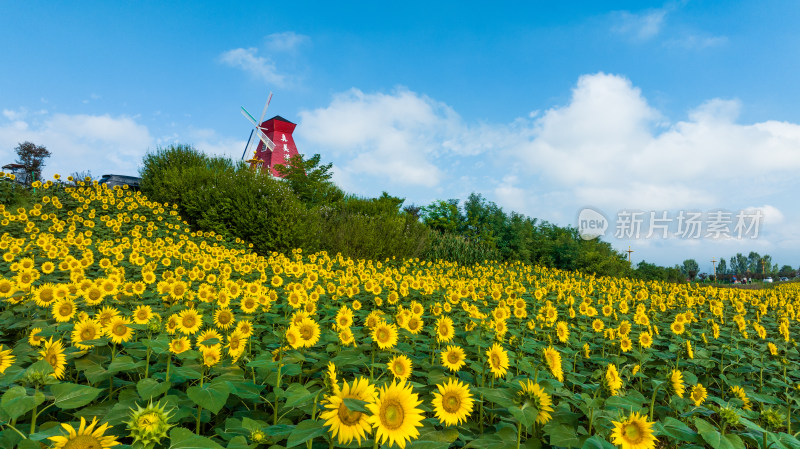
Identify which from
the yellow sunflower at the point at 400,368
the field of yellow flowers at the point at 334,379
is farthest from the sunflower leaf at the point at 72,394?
the yellow sunflower at the point at 400,368

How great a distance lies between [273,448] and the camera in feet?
5.15

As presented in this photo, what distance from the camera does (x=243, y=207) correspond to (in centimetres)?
1260

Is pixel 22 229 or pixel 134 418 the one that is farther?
pixel 22 229

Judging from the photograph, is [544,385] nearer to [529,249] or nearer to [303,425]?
[303,425]

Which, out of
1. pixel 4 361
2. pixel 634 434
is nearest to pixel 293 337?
pixel 4 361

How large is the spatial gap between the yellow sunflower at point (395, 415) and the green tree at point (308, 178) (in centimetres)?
1514

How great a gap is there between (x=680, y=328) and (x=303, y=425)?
4.55m

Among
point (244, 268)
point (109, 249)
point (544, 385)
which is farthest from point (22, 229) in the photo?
point (544, 385)

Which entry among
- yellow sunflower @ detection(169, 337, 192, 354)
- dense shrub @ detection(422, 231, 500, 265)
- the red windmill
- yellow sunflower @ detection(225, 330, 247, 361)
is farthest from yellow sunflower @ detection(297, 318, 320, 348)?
the red windmill

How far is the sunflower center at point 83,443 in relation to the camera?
1.21 meters

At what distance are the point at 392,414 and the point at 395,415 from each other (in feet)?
0.05

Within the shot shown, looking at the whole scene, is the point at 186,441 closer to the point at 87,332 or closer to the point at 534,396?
A: the point at 534,396

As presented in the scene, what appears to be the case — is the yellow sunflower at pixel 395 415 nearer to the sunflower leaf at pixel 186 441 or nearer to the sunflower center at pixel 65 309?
the sunflower leaf at pixel 186 441

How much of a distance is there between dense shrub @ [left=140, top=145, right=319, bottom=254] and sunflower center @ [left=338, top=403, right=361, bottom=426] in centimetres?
1084
